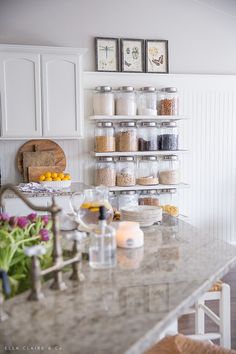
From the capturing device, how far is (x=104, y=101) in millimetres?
3994

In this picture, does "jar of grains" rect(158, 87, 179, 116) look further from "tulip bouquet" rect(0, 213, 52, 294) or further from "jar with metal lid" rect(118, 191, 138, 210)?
"tulip bouquet" rect(0, 213, 52, 294)

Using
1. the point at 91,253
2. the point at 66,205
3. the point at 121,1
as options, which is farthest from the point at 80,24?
the point at 91,253

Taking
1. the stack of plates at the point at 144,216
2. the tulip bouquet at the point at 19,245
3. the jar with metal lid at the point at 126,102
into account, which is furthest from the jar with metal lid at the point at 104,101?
the tulip bouquet at the point at 19,245

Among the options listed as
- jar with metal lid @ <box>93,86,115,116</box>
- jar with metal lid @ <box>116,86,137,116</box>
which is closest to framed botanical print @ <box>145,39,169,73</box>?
jar with metal lid @ <box>116,86,137,116</box>

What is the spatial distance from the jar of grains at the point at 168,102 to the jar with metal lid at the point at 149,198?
823 millimetres

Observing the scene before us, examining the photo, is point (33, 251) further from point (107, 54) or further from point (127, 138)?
point (107, 54)

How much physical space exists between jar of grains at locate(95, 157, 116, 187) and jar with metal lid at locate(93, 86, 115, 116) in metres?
0.46

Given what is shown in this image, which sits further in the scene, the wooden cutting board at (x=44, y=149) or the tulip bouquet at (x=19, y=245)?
the wooden cutting board at (x=44, y=149)

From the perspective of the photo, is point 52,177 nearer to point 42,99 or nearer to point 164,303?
point 42,99

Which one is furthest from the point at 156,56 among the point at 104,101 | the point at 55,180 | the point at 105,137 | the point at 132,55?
the point at 55,180

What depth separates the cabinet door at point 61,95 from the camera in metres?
3.72

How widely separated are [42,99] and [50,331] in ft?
9.84

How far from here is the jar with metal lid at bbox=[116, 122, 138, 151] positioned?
4039 mm

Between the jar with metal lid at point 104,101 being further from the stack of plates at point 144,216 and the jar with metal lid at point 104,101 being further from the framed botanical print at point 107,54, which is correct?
the stack of plates at point 144,216
